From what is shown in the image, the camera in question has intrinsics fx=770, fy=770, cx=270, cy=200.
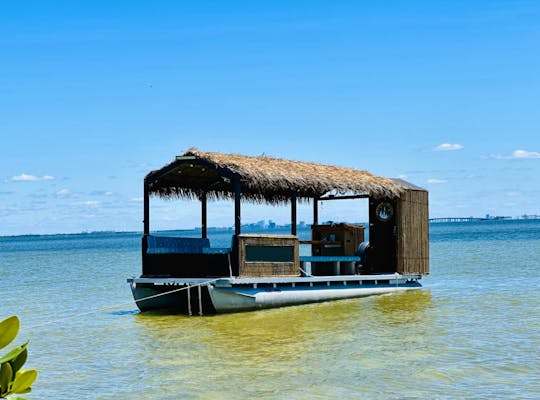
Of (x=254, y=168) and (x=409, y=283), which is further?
(x=409, y=283)

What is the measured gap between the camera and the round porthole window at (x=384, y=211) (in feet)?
56.3

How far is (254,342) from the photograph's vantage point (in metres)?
10.8

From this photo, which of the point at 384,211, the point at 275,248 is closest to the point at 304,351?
the point at 275,248

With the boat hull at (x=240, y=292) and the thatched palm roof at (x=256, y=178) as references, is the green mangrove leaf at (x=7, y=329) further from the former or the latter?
the thatched palm roof at (x=256, y=178)

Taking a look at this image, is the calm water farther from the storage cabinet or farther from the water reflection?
the storage cabinet

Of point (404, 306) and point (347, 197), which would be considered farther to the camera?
point (347, 197)

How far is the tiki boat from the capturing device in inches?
529

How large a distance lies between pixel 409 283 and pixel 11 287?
46.3 ft

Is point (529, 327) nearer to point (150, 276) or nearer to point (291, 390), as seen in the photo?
point (291, 390)

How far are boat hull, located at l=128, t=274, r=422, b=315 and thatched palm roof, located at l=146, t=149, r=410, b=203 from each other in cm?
178

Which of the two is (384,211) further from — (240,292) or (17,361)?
(17,361)

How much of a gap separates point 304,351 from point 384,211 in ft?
25.5

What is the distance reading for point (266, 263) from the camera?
45.3ft

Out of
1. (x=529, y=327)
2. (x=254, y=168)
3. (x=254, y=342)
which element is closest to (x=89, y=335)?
(x=254, y=342)
